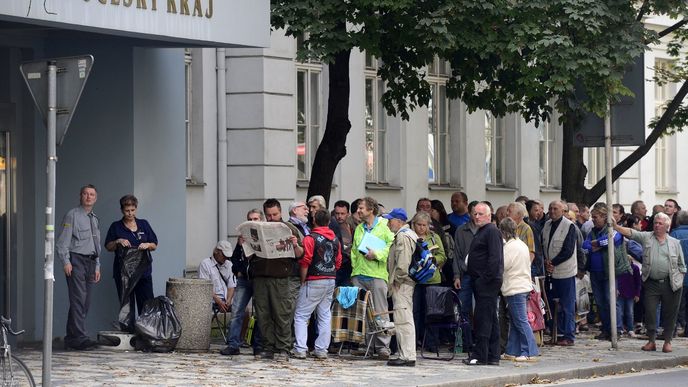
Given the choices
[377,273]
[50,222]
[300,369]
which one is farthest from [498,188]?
[50,222]

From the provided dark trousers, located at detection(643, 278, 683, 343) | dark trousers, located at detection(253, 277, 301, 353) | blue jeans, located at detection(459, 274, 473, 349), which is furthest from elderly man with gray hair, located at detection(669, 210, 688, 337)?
dark trousers, located at detection(253, 277, 301, 353)

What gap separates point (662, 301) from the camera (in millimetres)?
19828

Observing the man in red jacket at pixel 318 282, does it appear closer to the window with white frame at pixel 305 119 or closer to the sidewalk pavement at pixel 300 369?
the sidewalk pavement at pixel 300 369

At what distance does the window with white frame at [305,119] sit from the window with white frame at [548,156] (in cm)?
827

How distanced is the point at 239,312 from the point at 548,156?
1671 centimetres

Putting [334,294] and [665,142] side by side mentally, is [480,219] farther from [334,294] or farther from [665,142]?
[665,142]

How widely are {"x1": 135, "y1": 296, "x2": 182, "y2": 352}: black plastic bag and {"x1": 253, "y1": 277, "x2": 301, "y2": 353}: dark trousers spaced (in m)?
1.05

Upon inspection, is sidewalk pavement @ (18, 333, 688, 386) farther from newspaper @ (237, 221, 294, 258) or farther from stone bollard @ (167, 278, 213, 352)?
newspaper @ (237, 221, 294, 258)

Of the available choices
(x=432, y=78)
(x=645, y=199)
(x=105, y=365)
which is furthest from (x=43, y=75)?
(x=645, y=199)

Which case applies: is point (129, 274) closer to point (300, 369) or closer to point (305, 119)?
point (300, 369)

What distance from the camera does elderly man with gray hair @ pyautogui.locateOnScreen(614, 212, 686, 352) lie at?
19.5 m

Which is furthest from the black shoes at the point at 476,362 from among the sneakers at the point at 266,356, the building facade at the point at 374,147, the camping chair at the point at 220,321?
the building facade at the point at 374,147

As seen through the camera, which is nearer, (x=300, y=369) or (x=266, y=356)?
(x=300, y=369)

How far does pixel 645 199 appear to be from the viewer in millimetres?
36656
